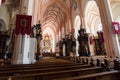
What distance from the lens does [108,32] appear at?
775cm

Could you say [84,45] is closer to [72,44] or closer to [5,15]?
[72,44]

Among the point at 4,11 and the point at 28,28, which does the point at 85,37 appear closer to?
the point at 28,28

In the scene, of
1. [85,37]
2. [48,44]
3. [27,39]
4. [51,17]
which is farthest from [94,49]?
[48,44]

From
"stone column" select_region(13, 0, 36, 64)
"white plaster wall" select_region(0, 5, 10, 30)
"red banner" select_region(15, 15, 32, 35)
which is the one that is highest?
"white plaster wall" select_region(0, 5, 10, 30)

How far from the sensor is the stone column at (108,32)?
734 centimetres

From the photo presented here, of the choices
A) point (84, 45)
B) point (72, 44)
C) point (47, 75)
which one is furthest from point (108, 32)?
point (47, 75)

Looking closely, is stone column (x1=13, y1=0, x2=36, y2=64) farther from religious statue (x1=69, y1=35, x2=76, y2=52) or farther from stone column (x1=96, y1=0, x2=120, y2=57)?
religious statue (x1=69, y1=35, x2=76, y2=52)

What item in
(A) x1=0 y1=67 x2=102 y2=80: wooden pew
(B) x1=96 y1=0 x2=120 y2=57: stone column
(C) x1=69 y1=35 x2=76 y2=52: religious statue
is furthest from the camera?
(C) x1=69 y1=35 x2=76 y2=52: religious statue

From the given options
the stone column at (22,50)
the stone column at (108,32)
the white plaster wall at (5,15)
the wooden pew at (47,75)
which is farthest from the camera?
the white plaster wall at (5,15)

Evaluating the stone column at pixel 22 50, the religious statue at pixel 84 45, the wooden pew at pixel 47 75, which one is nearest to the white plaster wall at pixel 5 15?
the stone column at pixel 22 50

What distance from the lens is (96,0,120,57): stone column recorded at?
734 cm

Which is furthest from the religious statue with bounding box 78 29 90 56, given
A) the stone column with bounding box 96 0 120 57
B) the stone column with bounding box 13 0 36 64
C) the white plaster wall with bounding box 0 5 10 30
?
the white plaster wall with bounding box 0 5 10 30

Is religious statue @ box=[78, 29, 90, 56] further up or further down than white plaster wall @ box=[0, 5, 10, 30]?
further down

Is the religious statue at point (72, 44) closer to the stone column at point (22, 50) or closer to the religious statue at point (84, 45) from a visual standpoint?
the religious statue at point (84, 45)
